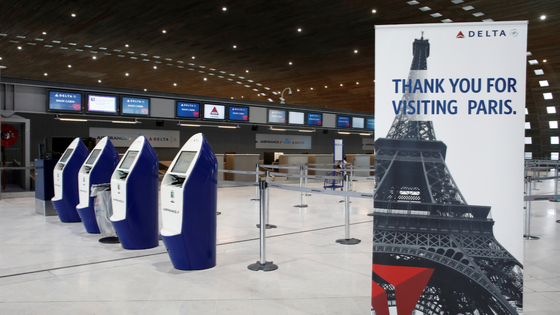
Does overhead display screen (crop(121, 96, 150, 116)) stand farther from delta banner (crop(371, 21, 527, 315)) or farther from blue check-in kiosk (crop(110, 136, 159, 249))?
delta banner (crop(371, 21, 527, 315))

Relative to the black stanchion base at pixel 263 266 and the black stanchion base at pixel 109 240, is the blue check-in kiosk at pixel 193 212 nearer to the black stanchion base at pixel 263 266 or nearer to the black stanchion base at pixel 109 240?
the black stanchion base at pixel 263 266

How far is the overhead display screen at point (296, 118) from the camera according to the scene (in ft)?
50.4

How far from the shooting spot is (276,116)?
49.2ft

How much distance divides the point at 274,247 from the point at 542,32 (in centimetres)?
1105

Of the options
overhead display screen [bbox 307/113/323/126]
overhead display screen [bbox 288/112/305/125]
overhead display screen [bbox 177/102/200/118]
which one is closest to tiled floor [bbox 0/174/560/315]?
overhead display screen [bbox 177/102/200/118]

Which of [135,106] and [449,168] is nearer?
[449,168]

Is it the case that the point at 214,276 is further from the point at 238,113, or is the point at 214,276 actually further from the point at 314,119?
the point at 314,119

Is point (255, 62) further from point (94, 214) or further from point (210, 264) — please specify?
point (210, 264)

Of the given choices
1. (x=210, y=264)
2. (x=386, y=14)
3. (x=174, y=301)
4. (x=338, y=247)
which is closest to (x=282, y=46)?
(x=386, y=14)

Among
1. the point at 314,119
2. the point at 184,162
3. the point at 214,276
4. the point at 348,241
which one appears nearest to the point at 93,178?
the point at 184,162

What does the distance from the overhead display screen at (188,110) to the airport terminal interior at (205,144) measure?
1.3 inches

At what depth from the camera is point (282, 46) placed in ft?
39.5

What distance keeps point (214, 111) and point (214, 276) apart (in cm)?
969

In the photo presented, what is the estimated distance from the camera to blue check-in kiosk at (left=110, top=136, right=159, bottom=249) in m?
4.54
